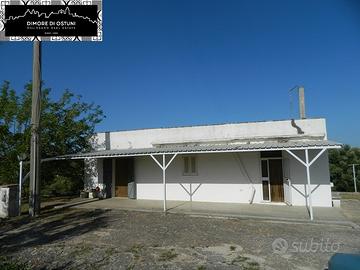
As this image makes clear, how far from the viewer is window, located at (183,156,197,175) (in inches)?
594

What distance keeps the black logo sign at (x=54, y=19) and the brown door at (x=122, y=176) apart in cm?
773

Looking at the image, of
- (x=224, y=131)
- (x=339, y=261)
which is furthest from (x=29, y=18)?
(x=339, y=261)

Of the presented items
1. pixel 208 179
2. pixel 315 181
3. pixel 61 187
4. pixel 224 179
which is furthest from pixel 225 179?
pixel 61 187

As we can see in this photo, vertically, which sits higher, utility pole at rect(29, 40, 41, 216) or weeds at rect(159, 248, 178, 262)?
utility pole at rect(29, 40, 41, 216)

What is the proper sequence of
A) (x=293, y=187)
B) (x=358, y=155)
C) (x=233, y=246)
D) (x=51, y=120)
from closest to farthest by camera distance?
(x=233, y=246) → (x=293, y=187) → (x=51, y=120) → (x=358, y=155)

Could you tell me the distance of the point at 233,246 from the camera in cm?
714

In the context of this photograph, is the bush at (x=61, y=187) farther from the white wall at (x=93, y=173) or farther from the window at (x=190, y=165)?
the window at (x=190, y=165)

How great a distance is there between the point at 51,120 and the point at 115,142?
147 inches

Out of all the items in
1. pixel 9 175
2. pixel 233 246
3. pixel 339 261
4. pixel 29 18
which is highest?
pixel 29 18

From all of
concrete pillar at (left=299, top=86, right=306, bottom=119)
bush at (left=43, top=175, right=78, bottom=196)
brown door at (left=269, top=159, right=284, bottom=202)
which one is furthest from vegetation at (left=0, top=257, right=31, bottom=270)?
concrete pillar at (left=299, top=86, right=306, bottom=119)

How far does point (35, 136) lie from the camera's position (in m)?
12.2

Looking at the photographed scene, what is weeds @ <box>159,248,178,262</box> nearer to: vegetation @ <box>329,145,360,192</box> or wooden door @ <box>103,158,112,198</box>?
wooden door @ <box>103,158,112,198</box>

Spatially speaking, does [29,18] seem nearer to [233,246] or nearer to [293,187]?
[233,246]

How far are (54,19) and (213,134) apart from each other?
28.6 ft
